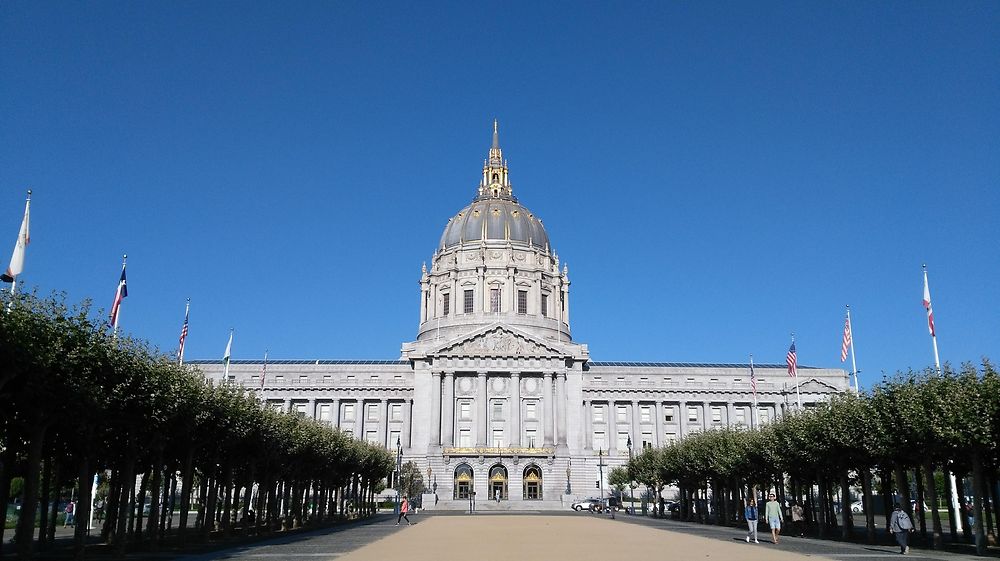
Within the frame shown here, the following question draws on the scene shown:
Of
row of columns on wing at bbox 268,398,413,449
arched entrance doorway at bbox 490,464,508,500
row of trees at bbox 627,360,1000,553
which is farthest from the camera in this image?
row of columns on wing at bbox 268,398,413,449

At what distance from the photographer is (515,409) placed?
126062 mm

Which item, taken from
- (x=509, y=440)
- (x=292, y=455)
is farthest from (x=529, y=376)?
(x=292, y=455)

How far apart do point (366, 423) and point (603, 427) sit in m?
37.1

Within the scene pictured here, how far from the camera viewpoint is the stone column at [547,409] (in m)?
123

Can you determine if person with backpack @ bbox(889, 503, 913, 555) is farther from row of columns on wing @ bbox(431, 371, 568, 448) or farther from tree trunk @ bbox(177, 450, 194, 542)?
row of columns on wing @ bbox(431, 371, 568, 448)

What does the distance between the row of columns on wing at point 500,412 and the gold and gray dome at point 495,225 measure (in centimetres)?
3394

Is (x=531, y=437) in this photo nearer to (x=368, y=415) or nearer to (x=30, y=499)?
(x=368, y=415)

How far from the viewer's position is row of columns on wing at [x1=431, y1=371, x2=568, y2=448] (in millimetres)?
124250

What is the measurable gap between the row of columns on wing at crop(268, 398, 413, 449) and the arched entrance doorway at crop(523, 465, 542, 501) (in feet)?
73.7

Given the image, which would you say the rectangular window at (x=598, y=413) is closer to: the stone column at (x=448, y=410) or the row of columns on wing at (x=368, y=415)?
the stone column at (x=448, y=410)

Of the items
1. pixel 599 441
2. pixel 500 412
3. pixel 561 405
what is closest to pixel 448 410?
pixel 500 412

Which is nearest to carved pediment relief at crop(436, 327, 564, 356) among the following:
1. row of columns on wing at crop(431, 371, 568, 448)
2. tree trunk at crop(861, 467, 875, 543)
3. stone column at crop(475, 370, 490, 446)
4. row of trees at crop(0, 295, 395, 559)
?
row of columns on wing at crop(431, 371, 568, 448)

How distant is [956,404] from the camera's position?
122ft

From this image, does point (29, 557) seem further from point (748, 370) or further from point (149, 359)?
point (748, 370)
